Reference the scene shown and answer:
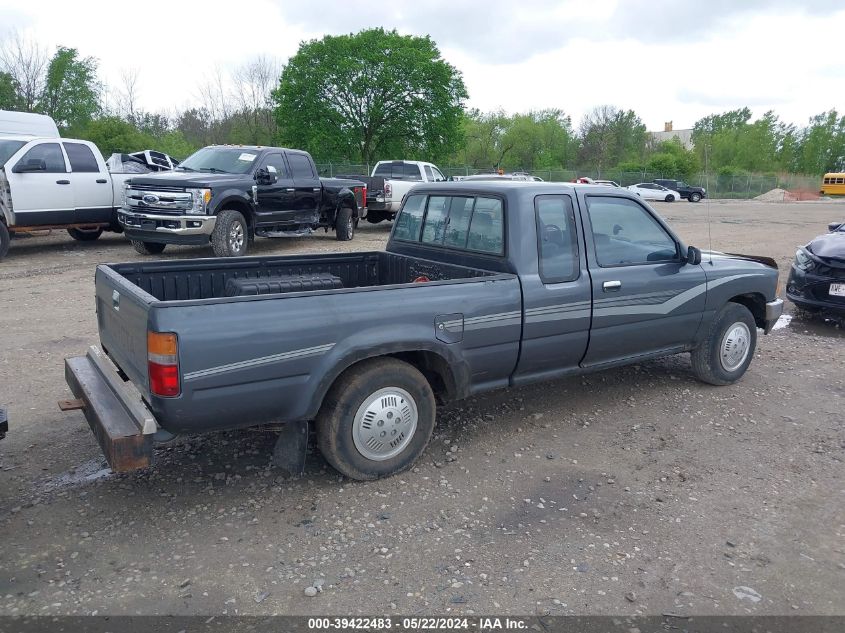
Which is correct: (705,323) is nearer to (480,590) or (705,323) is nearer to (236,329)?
(480,590)

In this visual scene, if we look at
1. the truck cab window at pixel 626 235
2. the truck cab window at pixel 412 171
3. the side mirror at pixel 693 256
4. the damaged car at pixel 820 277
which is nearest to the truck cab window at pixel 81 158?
the truck cab window at pixel 412 171

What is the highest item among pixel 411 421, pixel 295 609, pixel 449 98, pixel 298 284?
pixel 449 98

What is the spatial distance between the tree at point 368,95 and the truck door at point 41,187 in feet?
85.7

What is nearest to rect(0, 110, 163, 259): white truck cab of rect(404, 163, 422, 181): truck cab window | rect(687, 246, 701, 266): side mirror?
rect(404, 163, 422, 181): truck cab window

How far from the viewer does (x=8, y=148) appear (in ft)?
39.1

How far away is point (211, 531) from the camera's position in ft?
11.8

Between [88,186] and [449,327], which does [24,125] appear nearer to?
[88,186]

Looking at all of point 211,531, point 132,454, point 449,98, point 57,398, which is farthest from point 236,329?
point 449,98

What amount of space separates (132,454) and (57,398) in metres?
2.49

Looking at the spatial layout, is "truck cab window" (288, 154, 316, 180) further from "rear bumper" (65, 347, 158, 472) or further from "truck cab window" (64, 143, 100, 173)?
"rear bumper" (65, 347, 158, 472)

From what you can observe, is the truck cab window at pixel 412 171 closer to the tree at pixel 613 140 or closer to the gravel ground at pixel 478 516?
the gravel ground at pixel 478 516

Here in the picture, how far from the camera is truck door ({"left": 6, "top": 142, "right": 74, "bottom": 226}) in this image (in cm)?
1161

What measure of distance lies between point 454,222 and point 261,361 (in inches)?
82.5

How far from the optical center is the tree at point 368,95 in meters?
36.9
